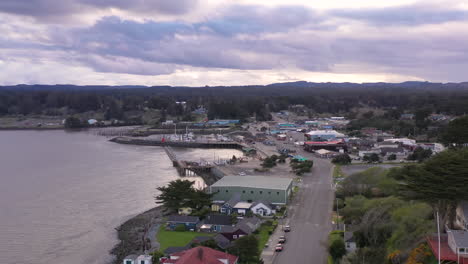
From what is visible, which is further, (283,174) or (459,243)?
(283,174)

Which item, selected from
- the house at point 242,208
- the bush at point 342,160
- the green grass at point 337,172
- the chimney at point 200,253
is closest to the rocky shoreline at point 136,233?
the house at point 242,208

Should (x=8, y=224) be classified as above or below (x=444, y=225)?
below

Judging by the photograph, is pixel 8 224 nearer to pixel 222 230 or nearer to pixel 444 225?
pixel 222 230

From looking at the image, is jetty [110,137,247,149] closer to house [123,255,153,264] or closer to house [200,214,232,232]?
house [200,214,232,232]

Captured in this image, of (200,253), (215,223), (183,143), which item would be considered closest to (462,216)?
(200,253)

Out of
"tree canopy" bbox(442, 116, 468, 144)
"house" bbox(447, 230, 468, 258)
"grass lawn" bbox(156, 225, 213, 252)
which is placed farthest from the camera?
"tree canopy" bbox(442, 116, 468, 144)

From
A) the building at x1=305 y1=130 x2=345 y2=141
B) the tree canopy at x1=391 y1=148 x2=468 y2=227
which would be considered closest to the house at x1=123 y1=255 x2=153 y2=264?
the tree canopy at x1=391 y1=148 x2=468 y2=227

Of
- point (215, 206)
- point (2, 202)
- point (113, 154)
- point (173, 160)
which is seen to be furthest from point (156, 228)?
point (113, 154)

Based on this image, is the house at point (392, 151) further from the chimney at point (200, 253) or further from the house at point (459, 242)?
the chimney at point (200, 253)
